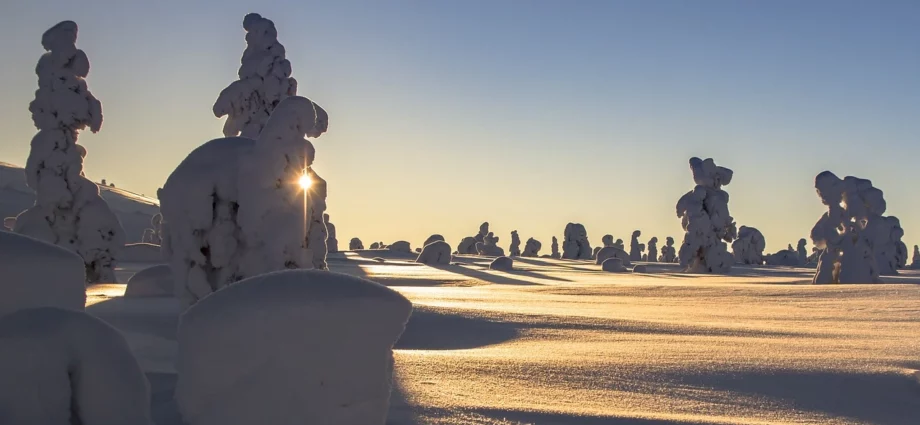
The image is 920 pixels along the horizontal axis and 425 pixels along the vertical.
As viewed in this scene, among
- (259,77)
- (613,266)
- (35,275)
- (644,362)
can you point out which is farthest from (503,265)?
(35,275)

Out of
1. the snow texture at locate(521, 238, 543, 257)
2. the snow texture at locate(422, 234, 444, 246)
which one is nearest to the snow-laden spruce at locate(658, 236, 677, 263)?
the snow texture at locate(521, 238, 543, 257)

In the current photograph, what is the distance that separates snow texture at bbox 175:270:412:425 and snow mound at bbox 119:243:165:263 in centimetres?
2320

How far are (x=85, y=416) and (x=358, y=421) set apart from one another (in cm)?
119

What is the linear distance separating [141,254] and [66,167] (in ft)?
32.4

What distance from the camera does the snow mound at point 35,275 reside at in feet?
13.8

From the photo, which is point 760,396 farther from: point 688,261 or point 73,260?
point 688,261

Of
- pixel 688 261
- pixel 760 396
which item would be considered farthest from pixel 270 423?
pixel 688 261

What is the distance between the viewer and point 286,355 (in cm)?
325

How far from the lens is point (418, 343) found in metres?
7.07

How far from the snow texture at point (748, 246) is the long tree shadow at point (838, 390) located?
35.8 m

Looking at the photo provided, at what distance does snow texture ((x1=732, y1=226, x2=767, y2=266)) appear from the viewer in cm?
3881

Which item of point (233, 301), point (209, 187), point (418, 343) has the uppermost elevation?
point (209, 187)

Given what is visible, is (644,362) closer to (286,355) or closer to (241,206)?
(286,355)

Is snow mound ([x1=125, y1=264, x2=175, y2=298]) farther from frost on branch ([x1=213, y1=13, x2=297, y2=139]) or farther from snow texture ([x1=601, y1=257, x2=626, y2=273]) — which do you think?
snow texture ([x1=601, y1=257, x2=626, y2=273])
